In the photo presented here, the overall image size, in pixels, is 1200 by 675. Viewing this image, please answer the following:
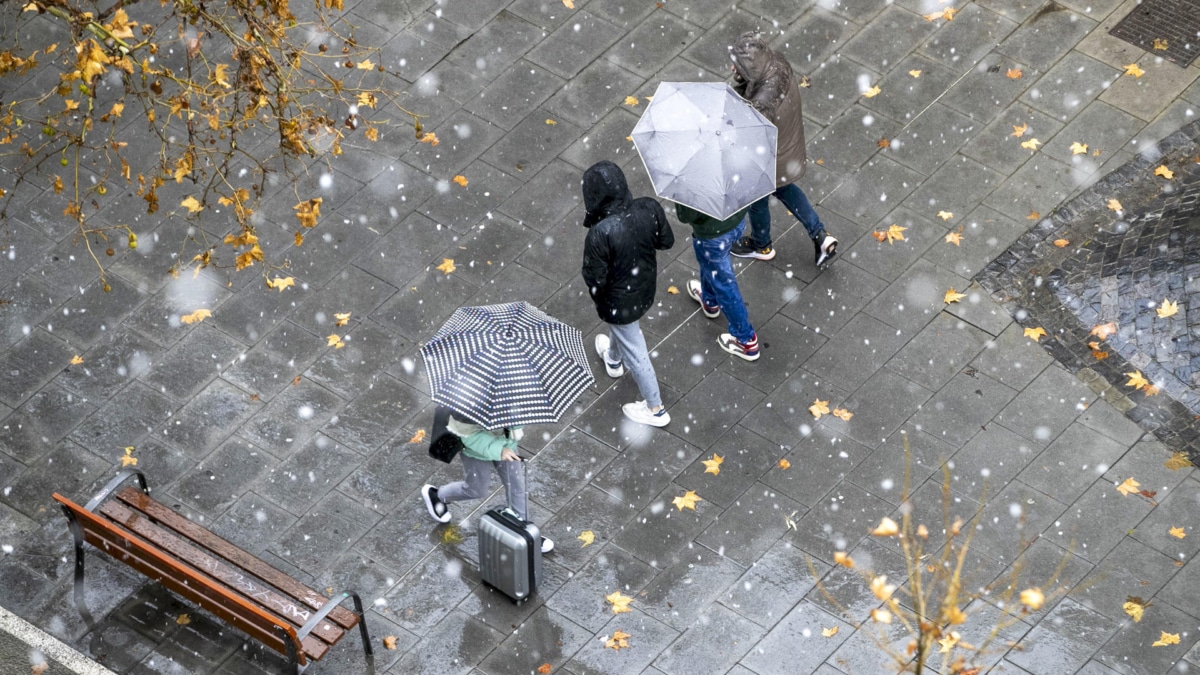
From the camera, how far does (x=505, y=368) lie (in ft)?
25.4

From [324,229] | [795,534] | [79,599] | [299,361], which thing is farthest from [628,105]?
[79,599]

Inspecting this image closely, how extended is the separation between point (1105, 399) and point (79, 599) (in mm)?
6297

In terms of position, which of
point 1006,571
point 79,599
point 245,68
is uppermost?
point 245,68

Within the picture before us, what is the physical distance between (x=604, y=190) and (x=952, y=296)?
292 centimetres

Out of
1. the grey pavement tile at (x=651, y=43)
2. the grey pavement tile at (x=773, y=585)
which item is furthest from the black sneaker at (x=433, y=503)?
the grey pavement tile at (x=651, y=43)

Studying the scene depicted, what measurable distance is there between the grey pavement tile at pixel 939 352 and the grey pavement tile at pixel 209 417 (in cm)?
415

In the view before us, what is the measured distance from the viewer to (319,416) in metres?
9.47

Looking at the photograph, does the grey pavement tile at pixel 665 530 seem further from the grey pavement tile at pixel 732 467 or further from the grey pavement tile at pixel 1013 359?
the grey pavement tile at pixel 1013 359

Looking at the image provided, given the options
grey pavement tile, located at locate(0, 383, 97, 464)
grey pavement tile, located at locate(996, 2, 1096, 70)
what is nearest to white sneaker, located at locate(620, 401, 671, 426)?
grey pavement tile, located at locate(0, 383, 97, 464)

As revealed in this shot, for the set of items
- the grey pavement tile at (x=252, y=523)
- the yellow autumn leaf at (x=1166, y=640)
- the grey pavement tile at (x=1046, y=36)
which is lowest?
the yellow autumn leaf at (x=1166, y=640)

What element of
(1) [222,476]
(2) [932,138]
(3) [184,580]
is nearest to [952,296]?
(2) [932,138]

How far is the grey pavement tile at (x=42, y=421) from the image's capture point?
9.35 m

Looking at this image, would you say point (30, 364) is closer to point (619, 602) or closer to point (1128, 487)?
point (619, 602)

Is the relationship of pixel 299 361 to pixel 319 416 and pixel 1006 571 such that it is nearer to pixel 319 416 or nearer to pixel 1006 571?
pixel 319 416
